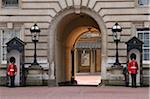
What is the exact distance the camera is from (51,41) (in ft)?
90.2

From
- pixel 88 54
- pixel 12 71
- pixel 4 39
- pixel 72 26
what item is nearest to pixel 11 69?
pixel 12 71

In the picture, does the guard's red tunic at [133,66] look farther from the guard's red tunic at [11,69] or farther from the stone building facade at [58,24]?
the guard's red tunic at [11,69]

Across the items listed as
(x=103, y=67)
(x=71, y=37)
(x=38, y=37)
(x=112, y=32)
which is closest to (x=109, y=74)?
(x=103, y=67)

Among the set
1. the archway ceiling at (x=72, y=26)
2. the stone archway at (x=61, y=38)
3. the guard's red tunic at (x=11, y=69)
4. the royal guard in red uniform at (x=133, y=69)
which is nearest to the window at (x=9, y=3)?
the stone archway at (x=61, y=38)

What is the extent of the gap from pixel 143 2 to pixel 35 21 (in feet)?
20.2

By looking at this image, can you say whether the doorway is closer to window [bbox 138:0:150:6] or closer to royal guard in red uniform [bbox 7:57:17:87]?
window [bbox 138:0:150:6]

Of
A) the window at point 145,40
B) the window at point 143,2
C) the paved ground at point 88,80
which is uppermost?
Answer: the window at point 143,2

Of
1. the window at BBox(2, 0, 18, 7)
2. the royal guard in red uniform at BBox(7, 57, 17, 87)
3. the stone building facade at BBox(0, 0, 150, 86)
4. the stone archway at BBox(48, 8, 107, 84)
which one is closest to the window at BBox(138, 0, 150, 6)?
the stone building facade at BBox(0, 0, 150, 86)

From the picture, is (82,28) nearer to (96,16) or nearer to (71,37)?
(71,37)

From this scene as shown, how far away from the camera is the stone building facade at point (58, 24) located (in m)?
26.9

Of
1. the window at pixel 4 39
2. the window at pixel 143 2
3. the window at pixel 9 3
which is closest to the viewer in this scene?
the window at pixel 143 2

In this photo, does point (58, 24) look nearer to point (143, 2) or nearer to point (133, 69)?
point (143, 2)

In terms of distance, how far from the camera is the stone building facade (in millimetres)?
26875

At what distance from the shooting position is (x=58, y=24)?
27812 millimetres
